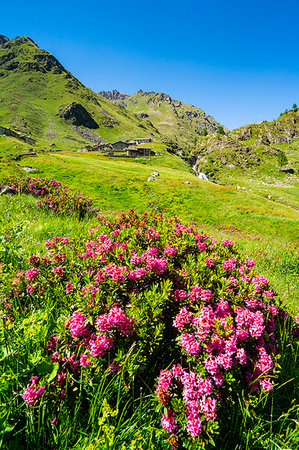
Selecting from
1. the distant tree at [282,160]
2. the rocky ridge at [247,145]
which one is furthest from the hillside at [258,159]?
the distant tree at [282,160]

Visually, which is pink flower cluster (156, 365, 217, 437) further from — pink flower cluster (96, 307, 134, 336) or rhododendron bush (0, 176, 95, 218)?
rhododendron bush (0, 176, 95, 218)

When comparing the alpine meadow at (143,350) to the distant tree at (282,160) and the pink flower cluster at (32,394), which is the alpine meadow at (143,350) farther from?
the distant tree at (282,160)

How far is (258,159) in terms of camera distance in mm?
115375

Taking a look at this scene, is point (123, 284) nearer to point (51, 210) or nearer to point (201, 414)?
point (201, 414)

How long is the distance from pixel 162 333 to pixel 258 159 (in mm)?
134256

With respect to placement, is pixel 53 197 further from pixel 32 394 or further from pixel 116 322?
pixel 32 394

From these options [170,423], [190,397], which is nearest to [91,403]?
[170,423]

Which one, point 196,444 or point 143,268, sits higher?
point 143,268

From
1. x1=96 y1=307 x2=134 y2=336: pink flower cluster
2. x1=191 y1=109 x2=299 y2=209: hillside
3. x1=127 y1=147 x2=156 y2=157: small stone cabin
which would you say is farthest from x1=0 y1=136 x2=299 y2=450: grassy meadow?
x1=127 y1=147 x2=156 y2=157: small stone cabin

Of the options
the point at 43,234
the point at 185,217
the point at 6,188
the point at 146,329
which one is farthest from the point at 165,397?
the point at 185,217

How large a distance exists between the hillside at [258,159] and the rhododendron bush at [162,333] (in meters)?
72.7

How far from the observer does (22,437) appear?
1.87 m

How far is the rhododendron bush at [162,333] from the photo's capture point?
207 centimetres

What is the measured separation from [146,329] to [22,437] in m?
1.45
